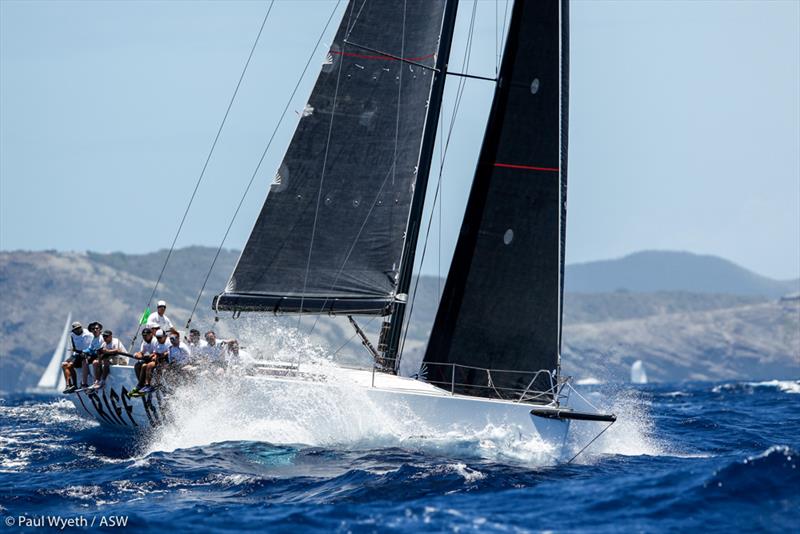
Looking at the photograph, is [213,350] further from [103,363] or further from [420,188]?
[420,188]

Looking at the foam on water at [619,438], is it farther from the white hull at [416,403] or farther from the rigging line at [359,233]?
the rigging line at [359,233]

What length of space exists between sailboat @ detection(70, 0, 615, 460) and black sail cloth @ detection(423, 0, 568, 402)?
21 millimetres

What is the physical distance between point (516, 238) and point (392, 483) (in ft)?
15.8

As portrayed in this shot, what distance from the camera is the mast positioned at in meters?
17.2

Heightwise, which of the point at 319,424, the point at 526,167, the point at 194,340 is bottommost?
the point at 319,424

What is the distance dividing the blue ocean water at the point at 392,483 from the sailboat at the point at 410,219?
2.94ft

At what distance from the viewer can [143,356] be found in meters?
17.1

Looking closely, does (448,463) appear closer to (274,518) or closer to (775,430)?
(274,518)

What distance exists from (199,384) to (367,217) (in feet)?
12.4

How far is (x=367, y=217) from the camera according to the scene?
17.3m

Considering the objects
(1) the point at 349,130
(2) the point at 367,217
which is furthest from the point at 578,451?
(1) the point at 349,130

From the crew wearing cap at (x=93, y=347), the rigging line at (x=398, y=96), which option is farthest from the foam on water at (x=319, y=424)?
the rigging line at (x=398, y=96)

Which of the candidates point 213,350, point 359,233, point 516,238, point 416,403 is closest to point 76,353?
point 213,350

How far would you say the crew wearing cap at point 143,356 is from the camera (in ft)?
55.7
